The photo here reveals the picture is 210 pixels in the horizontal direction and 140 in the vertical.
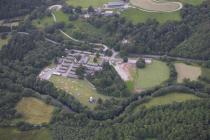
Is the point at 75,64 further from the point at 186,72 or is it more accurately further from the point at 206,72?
the point at 206,72

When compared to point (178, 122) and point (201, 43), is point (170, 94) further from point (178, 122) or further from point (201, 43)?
point (201, 43)

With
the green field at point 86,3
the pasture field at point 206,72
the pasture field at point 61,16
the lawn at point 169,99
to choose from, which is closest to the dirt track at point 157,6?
the green field at point 86,3

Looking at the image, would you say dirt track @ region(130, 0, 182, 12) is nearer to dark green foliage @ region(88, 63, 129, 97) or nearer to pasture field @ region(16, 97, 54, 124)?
dark green foliage @ region(88, 63, 129, 97)

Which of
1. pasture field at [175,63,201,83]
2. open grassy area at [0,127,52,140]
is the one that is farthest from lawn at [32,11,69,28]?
open grassy area at [0,127,52,140]

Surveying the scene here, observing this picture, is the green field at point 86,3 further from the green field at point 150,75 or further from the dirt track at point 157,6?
the green field at point 150,75

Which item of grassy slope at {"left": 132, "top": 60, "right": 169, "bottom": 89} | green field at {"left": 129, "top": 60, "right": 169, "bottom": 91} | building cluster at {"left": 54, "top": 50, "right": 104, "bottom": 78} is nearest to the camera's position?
green field at {"left": 129, "top": 60, "right": 169, "bottom": 91}

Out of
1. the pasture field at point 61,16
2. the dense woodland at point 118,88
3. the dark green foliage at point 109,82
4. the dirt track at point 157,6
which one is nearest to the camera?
the dense woodland at point 118,88

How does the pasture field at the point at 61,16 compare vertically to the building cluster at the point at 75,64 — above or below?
above

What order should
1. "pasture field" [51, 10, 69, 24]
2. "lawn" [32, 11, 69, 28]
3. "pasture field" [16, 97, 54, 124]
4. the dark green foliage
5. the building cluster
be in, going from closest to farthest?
"pasture field" [16, 97, 54, 124], the dark green foliage, the building cluster, "lawn" [32, 11, 69, 28], "pasture field" [51, 10, 69, 24]
